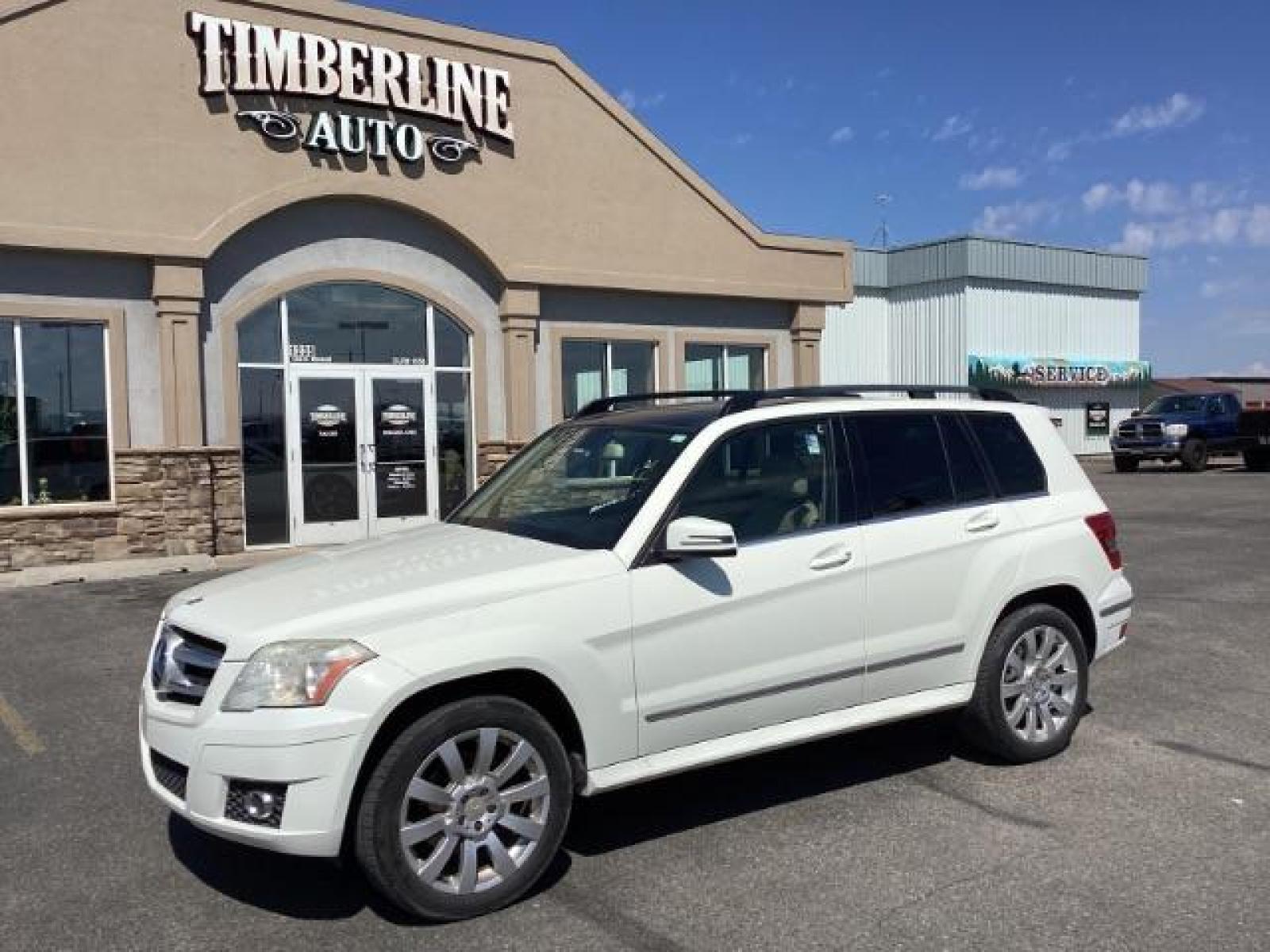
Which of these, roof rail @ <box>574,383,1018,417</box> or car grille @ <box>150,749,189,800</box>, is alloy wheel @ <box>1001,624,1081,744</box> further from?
car grille @ <box>150,749,189,800</box>

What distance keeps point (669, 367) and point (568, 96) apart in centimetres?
412

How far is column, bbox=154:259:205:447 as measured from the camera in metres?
12.2

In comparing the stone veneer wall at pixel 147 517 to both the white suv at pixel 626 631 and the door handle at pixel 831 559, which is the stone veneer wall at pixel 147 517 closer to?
the white suv at pixel 626 631

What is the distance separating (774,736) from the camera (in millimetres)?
4359

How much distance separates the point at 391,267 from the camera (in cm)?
1394

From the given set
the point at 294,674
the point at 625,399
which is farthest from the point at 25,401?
the point at 294,674

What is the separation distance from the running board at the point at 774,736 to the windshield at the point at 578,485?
0.84 m

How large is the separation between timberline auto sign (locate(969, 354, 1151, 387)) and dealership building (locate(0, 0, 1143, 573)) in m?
17.8

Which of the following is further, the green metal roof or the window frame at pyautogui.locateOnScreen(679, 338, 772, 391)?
the green metal roof

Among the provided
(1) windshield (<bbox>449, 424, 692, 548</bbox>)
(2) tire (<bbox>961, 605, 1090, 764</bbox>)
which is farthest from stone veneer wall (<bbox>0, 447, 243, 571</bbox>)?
(2) tire (<bbox>961, 605, 1090, 764</bbox>)

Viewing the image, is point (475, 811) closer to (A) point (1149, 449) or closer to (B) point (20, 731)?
(B) point (20, 731)

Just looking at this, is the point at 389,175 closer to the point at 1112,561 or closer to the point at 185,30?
the point at 185,30

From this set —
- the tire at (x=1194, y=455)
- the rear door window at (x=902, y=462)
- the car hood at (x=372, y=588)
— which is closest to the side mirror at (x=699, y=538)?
the car hood at (x=372, y=588)

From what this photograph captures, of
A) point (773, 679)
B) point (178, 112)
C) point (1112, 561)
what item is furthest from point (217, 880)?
point (178, 112)
